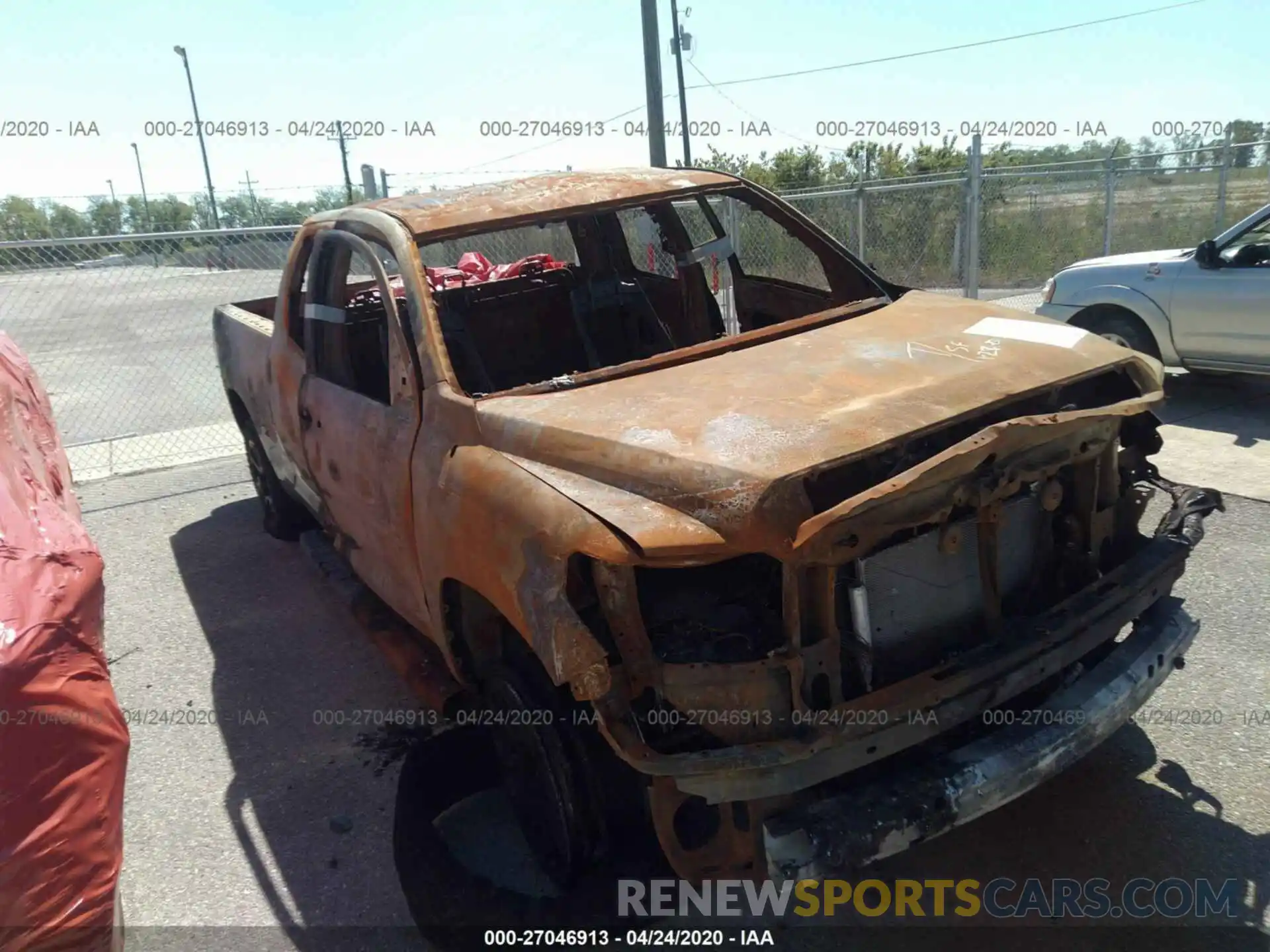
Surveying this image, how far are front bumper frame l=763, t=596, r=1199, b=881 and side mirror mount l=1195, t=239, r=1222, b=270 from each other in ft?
17.7

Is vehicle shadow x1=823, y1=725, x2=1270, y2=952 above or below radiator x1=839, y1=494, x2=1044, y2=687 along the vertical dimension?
below

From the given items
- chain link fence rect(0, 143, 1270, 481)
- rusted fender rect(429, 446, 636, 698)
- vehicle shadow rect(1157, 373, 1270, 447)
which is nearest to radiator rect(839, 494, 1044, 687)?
rusted fender rect(429, 446, 636, 698)

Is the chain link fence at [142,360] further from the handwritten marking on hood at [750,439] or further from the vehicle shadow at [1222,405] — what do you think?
the vehicle shadow at [1222,405]

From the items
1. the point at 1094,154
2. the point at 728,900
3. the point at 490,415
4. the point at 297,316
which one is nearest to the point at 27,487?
the point at 490,415

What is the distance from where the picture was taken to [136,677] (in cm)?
432

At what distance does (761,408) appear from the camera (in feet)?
8.31

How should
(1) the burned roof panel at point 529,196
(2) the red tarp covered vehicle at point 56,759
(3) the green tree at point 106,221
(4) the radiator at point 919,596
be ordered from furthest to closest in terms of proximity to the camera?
(3) the green tree at point 106,221, (1) the burned roof panel at point 529,196, (4) the radiator at point 919,596, (2) the red tarp covered vehicle at point 56,759

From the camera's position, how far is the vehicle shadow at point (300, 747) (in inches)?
109

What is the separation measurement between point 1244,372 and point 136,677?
724cm

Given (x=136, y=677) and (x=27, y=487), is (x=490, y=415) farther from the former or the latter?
(x=136, y=677)

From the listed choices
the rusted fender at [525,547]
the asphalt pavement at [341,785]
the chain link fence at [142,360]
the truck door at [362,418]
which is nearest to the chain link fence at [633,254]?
the chain link fence at [142,360]

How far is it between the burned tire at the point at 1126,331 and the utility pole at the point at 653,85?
552 centimetres

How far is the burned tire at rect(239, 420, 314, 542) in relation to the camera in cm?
557

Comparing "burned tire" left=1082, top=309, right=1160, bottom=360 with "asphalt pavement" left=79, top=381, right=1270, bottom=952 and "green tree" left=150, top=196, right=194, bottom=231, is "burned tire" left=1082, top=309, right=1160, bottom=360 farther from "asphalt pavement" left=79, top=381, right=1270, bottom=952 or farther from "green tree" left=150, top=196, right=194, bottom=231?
"green tree" left=150, top=196, right=194, bottom=231
